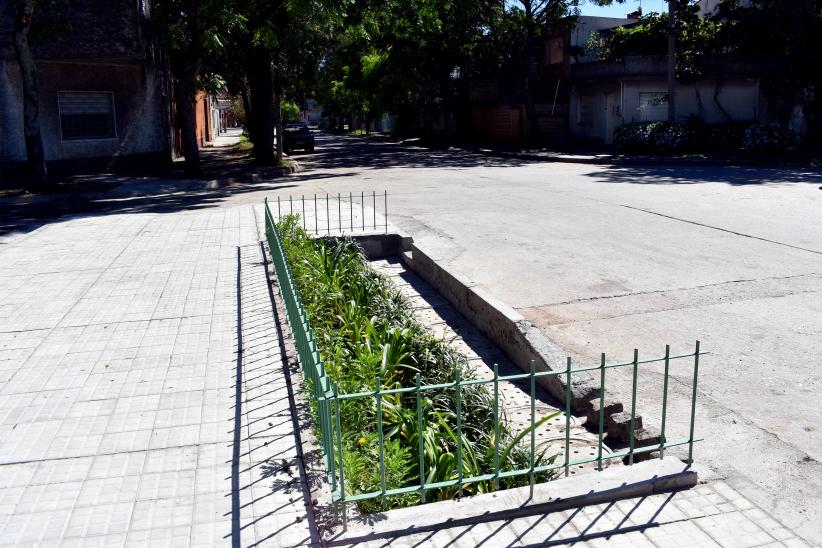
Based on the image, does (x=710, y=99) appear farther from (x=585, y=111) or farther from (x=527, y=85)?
(x=527, y=85)

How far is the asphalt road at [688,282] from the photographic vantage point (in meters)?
4.91

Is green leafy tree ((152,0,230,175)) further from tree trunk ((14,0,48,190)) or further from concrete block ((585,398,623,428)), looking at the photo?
concrete block ((585,398,623,428))

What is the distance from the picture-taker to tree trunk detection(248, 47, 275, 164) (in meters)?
27.3

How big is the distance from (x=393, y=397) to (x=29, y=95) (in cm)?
1727

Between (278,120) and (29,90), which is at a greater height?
(29,90)

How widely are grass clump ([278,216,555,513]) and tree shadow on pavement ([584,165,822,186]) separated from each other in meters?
13.6

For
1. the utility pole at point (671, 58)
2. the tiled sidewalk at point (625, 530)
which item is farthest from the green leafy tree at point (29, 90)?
the utility pole at point (671, 58)

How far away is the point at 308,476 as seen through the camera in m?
4.08

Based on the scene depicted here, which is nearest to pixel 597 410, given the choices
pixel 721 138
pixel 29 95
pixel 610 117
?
pixel 29 95

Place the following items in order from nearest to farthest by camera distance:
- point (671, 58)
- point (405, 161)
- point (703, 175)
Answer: point (703, 175) < point (671, 58) < point (405, 161)

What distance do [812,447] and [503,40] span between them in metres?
34.6

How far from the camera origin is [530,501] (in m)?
3.80

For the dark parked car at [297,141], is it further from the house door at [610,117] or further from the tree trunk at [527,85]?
the house door at [610,117]

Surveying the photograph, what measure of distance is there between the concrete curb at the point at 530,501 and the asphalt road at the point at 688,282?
0.51 m
